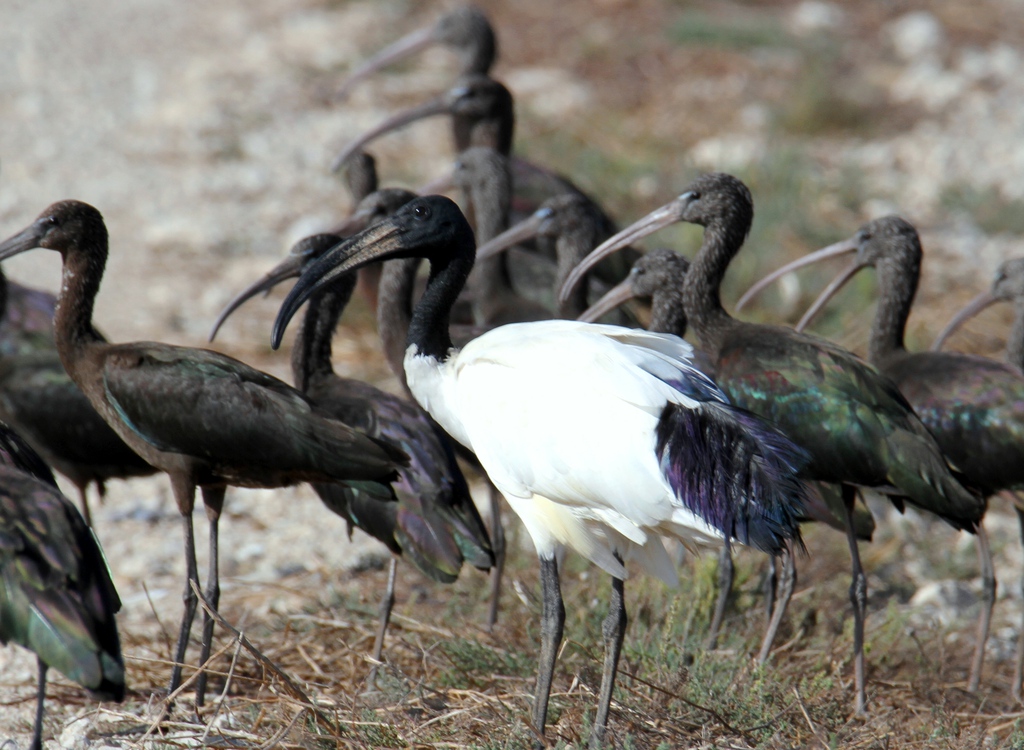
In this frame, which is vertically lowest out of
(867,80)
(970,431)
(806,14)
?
(970,431)

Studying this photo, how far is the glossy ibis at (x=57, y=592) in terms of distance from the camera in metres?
3.70

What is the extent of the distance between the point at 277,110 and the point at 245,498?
634cm

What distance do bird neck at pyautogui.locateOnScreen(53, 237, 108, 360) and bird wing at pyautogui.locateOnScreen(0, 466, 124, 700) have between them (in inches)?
48.5

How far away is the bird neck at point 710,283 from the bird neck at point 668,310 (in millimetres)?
299

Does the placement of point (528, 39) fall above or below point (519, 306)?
above

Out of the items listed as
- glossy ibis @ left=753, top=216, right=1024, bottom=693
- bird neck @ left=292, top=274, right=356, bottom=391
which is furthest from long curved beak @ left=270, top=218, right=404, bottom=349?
glossy ibis @ left=753, top=216, right=1024, bottom=693

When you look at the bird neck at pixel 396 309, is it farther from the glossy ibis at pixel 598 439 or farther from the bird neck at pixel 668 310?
the glossy ibis at pixel 598 439

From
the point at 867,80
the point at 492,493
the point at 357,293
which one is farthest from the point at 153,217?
the point at 867,80

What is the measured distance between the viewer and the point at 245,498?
7.21 m

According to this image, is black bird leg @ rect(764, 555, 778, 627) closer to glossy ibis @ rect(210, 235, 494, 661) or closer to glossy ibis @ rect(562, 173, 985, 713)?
glossy ibis @ rect(562, 173, 985, 713)

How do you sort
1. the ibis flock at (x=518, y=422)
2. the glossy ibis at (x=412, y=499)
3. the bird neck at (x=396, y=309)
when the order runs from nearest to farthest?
the ibis flock at (x=518, y=422), the glossy ibis at (x=412, y=499), the bird neck at (x=396, y=309)

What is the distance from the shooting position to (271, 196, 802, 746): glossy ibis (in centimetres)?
416

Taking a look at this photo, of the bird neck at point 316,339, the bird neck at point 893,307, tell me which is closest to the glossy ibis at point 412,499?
the bird neck at point 316,339

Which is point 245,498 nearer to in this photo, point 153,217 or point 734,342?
point 734,342
